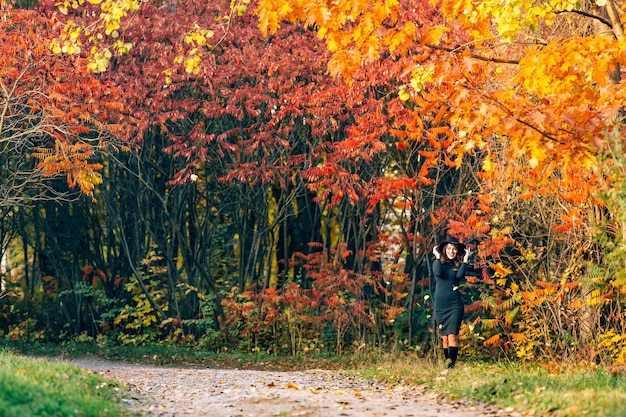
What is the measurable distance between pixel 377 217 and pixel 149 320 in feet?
17.8

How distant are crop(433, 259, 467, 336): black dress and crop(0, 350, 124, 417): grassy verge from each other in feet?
15.9

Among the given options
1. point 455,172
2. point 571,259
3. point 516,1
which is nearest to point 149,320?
point 455,172

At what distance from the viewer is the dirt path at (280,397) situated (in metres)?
8.71

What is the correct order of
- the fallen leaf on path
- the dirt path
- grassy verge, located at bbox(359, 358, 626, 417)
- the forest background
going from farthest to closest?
1. the forest background
2. the fallen leaf on path
3. the dirt path
4. grassy verge, located at bbox(359, 358, 626, 417)

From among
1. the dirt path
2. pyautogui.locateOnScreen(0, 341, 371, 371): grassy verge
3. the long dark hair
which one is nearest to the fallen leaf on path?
the dirt path

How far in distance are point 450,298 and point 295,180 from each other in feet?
18.6

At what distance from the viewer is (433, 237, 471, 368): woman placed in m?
Result: 12.8

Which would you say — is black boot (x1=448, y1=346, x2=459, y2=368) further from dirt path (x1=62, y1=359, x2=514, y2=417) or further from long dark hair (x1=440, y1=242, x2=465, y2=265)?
dirt path (x1=62, y1=359, x2=514, y2=417)

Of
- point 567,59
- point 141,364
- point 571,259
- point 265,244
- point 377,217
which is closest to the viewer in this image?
point 567,59

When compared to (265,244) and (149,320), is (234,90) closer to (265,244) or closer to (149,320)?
(265,244)

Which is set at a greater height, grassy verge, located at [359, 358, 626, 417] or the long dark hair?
the long dark hair

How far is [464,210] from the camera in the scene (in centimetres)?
1491

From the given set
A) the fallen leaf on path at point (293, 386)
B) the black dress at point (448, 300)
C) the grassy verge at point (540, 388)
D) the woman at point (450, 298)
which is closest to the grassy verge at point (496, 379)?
the grassy verge at point (540, 388)

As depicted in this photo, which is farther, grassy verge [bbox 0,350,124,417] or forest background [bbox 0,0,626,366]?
forest background [bbox 0,0,626,366]
